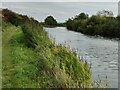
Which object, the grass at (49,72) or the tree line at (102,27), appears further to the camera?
the tree line at (102,27)

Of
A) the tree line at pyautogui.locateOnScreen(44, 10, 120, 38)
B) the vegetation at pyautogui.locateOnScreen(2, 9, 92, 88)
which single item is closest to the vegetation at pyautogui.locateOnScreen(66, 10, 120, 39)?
the tree line at pyautogui.locateOnScreen(44, 10, 120, 38)

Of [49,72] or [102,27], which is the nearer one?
A: [49,72]

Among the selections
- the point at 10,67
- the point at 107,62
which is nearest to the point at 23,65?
the point at 10,67

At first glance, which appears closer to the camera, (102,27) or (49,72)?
(49,72)

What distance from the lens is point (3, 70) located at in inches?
520

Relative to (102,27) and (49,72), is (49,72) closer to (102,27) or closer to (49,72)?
(49,72)

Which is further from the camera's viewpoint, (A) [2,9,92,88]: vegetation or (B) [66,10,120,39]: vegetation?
(B) [66,10,120,39]: vegetation

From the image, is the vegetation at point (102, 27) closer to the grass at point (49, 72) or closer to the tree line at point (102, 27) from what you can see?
the tree line at point (102, 27)

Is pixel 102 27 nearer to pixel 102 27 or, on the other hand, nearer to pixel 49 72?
pixel 102 27

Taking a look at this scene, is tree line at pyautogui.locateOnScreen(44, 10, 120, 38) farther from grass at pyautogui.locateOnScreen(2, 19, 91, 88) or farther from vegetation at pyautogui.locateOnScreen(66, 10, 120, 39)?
grass at pyautogui.locateOnScreen(2, 19, 91, 88)

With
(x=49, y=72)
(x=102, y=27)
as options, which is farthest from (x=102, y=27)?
(x=49, y=72)

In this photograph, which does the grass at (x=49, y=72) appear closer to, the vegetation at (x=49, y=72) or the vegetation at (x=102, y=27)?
the vegetation at (x=49, y=72)

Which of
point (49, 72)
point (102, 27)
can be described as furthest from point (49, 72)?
point (102, 27)

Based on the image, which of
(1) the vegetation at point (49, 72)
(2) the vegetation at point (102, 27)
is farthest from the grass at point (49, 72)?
(2) the vegetation at point (102, 27)
